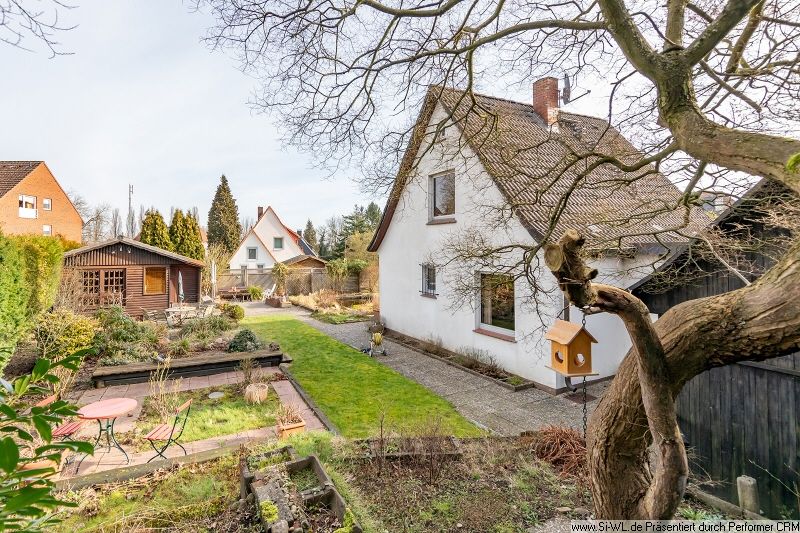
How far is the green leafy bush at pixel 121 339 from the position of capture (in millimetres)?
9539

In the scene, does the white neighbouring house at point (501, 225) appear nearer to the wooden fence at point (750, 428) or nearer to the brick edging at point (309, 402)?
the wooden fence at point (750, 428)

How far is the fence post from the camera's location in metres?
3.98

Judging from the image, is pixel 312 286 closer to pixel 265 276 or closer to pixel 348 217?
pixel 265 276

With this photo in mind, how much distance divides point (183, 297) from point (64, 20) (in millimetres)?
19288

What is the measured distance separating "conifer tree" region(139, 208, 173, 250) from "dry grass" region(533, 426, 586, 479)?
94.7 feet

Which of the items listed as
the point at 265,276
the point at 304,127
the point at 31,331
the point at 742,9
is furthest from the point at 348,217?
the point at 742,9

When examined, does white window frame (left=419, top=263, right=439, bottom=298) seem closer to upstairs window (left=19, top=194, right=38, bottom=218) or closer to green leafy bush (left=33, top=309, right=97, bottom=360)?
green leafy bush (left=33, top=309, right=97, bottom=360)

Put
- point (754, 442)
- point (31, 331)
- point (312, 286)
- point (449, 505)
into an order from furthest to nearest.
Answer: point (312, 286) → point (31, 331) → point (754, 442) → point (449, 505)

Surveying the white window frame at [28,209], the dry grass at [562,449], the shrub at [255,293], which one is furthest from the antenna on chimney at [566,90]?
the white window frame at [28,209]

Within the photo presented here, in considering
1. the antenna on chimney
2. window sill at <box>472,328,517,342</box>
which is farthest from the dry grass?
the antenna on chimney

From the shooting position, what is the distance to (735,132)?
6.98 feet

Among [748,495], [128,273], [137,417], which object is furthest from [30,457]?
[128,273]

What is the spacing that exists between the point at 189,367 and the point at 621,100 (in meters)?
10.0

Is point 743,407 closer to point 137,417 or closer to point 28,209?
point 137,417
